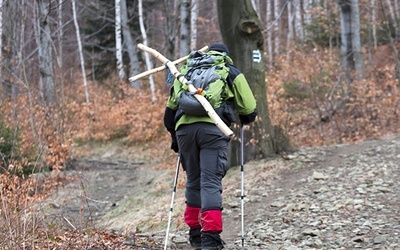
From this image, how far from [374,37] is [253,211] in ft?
59.0

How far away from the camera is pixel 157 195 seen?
35.1 feet

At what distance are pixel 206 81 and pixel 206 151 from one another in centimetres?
70

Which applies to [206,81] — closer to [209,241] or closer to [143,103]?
[209,241]

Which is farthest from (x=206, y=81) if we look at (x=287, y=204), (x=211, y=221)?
(x=287, y=204)

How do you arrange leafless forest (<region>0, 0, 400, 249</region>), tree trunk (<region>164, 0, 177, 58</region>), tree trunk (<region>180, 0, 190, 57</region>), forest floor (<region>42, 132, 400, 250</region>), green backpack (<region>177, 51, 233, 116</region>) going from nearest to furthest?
green backpack (<region>177, 51, 233, 116</region>)
forest floor (<region>42, 132, 400, 250</region>)
leafless forest (<region>0, 0, 400, 249</region>)
tree trunk (<region>180, 0, 190, 57</region>)
tree trunk (<region>164, 0, 177, 58</region>)

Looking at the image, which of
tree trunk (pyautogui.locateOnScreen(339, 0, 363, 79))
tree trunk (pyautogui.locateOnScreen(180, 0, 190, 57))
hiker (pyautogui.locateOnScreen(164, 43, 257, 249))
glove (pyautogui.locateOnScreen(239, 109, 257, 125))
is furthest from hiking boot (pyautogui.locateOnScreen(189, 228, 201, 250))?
tree trunk (pyautogui.locateOnScreen(339, 0, 363, 79))

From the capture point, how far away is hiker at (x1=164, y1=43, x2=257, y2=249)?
5395 millimetres

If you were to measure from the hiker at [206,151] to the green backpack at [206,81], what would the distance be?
0.04 metres

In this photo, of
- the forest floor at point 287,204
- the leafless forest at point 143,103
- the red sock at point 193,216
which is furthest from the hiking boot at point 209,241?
the leafless forest at point 143,103

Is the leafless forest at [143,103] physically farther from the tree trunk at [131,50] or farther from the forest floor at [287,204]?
the forest floor at [287,204]

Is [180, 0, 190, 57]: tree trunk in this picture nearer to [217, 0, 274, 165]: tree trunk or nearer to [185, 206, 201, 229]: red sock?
[217, 0, 274, 165]: tree trunk

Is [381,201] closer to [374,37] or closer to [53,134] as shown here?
[53,134]

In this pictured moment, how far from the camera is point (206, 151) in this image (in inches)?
214

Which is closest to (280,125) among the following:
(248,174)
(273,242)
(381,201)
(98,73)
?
(248,174)
